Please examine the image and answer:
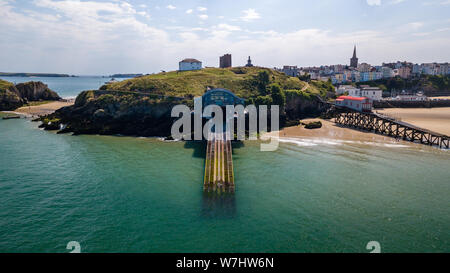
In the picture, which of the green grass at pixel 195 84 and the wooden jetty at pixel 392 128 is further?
the green grass at pixel 195 84

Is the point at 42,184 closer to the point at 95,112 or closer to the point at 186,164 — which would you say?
the point at 186,164

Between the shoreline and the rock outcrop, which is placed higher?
the rock outcrop

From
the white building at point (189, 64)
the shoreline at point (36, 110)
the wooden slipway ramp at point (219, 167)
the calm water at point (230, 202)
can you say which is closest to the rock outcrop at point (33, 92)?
the shoreline at point (36, 110)

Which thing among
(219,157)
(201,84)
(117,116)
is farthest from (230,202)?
(201,84)

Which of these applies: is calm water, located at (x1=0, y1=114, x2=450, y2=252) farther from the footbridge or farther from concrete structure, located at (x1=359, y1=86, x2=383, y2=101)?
concrete structure, located at (x1=359, y1=86, x2=383, y2=101)

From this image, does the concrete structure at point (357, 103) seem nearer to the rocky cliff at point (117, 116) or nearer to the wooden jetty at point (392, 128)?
the wooden jetty at point (392, 128)

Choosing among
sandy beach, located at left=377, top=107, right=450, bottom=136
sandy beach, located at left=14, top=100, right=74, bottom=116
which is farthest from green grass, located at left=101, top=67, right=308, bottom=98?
sandy beach, located at left=377, top=107, right=450, bottom=136

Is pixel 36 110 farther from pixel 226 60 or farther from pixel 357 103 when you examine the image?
pixel 357 103
